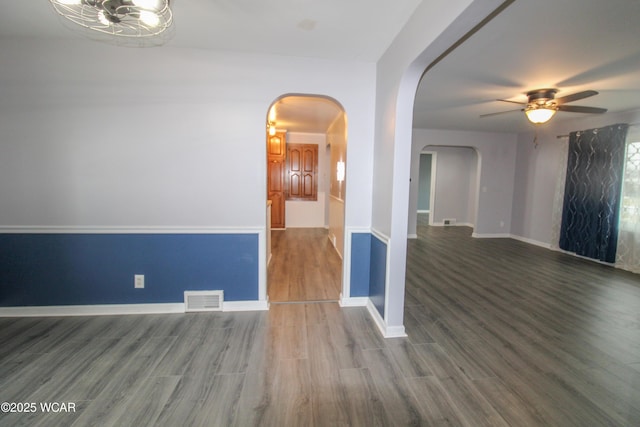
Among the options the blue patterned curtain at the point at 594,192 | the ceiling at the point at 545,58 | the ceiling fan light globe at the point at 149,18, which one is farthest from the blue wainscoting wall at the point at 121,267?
the blue patterned curtain at the point at 594,192

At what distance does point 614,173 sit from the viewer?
174 inches

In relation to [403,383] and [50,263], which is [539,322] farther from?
[50,263]

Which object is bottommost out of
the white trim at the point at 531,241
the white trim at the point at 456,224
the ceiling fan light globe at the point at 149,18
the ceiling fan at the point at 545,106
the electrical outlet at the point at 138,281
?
the white trim at the point at 531,241

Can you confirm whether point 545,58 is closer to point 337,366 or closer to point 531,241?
point 337,366

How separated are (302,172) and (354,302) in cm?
488

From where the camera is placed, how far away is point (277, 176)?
6.97m

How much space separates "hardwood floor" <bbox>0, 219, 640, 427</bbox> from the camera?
157 cm

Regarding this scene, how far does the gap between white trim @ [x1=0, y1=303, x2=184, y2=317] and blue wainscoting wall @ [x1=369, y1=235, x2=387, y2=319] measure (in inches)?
75.7

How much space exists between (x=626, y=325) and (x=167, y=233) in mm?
4489

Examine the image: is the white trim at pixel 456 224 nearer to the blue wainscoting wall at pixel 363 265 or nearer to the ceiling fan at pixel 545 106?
the ceiling fan at pixel 545 106

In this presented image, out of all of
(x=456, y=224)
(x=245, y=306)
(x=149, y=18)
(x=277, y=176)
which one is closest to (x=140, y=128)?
(x=149, y=18)

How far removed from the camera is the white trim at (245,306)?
279cm

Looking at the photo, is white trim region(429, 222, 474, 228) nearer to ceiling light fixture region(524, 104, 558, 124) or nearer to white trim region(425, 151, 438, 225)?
white trim region(425, 151, 438, 225)

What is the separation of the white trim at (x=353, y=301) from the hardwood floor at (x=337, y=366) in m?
0.09
